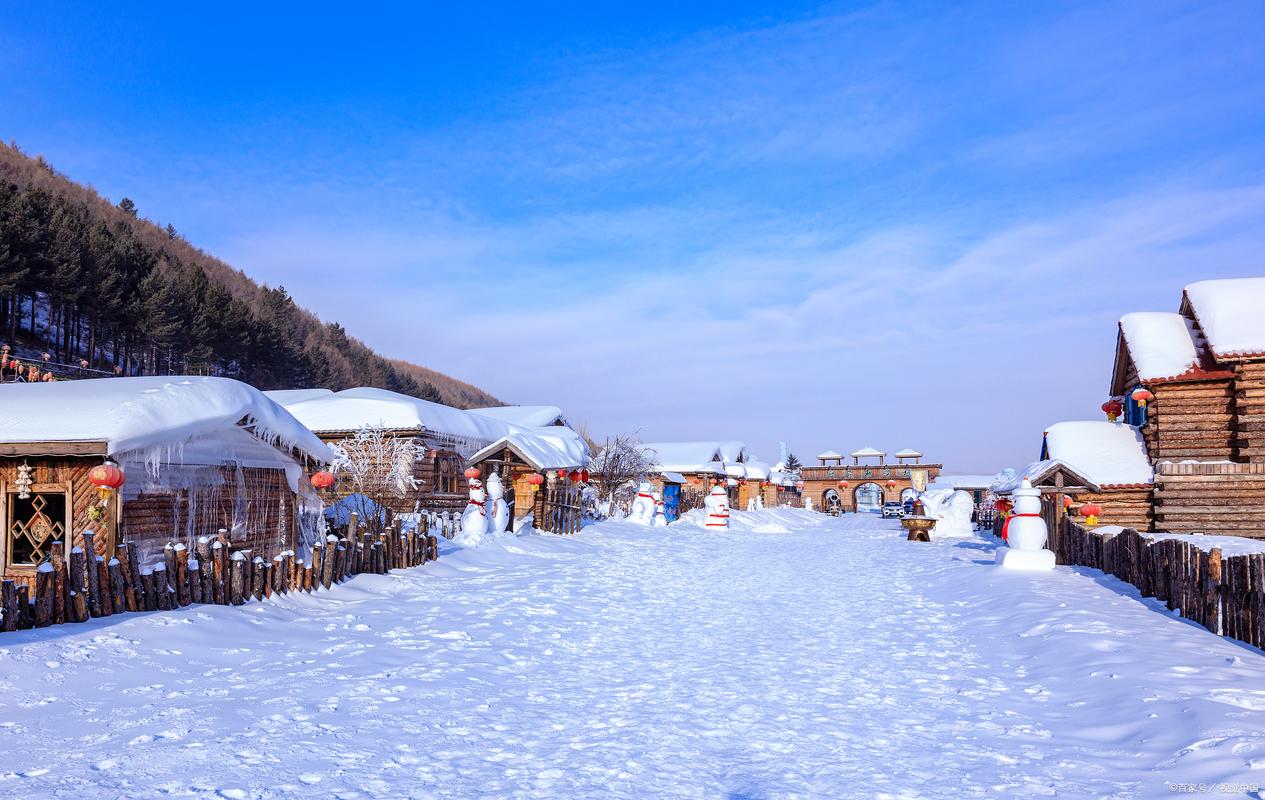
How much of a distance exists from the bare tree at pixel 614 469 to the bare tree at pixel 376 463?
10060mm

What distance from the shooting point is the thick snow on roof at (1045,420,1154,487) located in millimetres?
22938

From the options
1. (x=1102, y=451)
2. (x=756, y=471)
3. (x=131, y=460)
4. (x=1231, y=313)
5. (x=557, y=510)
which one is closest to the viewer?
(x=131, y=460)

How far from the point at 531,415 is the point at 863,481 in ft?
109

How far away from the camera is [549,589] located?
531 inches

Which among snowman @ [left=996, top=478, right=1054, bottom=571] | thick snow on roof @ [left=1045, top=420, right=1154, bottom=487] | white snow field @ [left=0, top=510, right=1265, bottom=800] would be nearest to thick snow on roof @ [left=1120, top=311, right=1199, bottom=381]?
thick snow on roof @ [left=1045, top=420, right=1154, bottom=487]

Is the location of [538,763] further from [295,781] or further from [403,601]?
[403,601]

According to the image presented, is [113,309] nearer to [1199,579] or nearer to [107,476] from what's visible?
[107,476]

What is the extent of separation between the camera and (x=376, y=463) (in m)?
27.7

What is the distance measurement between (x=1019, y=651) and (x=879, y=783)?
456 cm

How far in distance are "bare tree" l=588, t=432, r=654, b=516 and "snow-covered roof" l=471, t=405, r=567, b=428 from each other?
5.59 m

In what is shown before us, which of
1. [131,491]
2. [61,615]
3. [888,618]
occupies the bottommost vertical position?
[888,618]

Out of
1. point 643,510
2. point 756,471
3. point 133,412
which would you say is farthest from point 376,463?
point 756,471

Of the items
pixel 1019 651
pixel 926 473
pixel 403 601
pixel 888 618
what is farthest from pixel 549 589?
pixel 926 473

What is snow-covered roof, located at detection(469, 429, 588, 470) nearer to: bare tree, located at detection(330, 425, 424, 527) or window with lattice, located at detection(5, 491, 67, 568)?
bare tree, located at detection(330, 425, 424, 527)
